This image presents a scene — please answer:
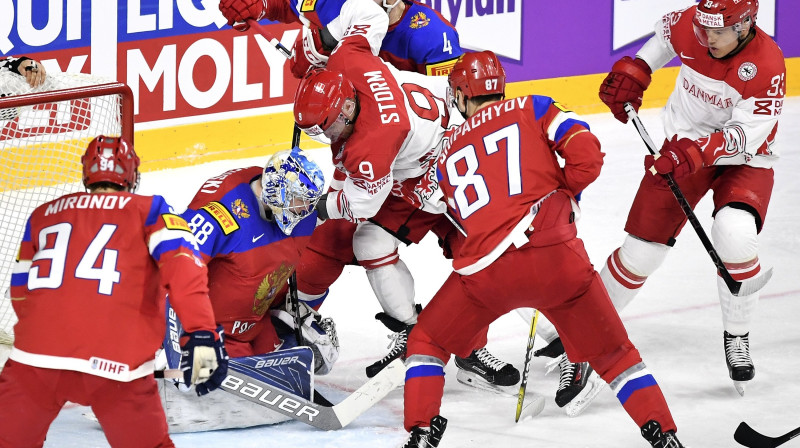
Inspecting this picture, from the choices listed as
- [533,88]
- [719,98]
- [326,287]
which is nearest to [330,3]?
[326,287]

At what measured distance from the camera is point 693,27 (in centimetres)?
455

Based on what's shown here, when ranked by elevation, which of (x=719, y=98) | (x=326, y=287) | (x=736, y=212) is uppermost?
(x=719, y=98)

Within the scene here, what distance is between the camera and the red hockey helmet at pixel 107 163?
315cm

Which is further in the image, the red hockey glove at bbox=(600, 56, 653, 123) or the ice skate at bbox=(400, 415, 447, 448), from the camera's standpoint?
the red hockey glove at bbox=(600, 56, 653, 123)

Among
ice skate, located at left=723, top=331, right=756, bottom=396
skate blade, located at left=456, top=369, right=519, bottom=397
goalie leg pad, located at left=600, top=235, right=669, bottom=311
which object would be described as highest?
goalie leg pad, located at left=600, top=235, right=669, bottom=311

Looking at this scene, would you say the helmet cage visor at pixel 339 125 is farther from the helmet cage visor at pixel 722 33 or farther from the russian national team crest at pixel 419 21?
the helmet cage visor at pixel 722 33

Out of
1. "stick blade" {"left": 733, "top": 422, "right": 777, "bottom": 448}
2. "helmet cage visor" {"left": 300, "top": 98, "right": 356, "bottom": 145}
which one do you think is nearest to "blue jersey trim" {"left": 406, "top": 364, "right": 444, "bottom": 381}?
"helmet cage visor" {"left": 300, "top": 98, "right": 356, "bottom": 145}

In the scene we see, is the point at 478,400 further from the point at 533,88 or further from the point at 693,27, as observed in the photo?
the point at 533,88

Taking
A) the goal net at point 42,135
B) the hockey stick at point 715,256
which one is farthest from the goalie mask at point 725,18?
the goal net at point 42,135

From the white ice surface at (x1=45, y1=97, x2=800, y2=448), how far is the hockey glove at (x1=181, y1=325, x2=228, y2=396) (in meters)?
0.94

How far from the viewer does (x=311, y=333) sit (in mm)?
4434

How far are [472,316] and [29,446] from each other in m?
1.30

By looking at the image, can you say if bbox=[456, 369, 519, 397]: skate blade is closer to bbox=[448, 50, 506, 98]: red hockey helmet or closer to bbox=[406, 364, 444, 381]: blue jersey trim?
bbox=[406, 364, 444, 381]: blue jersey trim

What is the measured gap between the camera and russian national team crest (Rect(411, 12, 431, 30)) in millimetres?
4910
